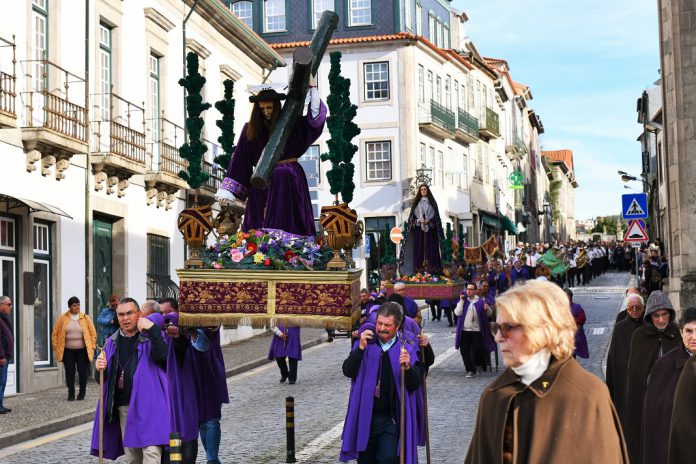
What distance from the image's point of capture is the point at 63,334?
18.9 meters

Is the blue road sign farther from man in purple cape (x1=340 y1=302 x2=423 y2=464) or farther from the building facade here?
man in purple cape (x1=340 y1=302 x2=423 y2=464)

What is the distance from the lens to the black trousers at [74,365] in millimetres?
18531

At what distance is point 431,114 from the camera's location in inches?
1937

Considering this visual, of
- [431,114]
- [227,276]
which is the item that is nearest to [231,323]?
[227,276]

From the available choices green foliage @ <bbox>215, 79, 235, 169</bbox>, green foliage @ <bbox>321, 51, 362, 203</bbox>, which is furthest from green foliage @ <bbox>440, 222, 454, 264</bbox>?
green foliage @ <bbox>321, 51, 362, 203</bbox>

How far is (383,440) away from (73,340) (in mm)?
10927

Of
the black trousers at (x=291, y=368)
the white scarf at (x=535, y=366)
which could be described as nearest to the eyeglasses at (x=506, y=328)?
the white scarf at (x=535, y=366)

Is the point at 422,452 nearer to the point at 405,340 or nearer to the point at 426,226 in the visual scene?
the point at 405,340

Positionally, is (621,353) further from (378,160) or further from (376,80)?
(376,80)

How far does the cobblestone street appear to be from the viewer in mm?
12648

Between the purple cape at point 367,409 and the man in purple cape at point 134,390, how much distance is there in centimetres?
154

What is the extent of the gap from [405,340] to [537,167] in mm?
96322

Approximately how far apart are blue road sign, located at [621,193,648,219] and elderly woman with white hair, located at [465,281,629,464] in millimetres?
19892

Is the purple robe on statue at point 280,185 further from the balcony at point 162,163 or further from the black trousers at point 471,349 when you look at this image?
the balcony at point 162,163
